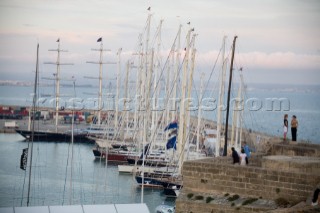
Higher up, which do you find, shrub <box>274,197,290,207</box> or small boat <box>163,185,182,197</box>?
shrub <box>274,197,290,207</box>

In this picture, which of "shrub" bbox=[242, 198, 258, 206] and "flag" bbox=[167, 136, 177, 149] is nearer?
"shrub" bbox=[242, 198, 258, 206]

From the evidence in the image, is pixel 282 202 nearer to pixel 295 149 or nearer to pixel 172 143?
pixel 295 149

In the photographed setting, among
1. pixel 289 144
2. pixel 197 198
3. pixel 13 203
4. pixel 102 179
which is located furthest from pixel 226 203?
pixel 102 179

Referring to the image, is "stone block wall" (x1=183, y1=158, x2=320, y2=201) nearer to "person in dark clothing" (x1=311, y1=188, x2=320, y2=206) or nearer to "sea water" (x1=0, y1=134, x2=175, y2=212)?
"person in dark clothing" (x1=311, y1=188, x2=320, y2=206)

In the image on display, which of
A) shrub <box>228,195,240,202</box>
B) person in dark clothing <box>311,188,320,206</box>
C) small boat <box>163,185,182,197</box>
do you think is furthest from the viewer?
small boat <box>163,185,182,197</box>

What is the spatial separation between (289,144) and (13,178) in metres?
26.3

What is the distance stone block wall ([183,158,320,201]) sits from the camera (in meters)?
14.6

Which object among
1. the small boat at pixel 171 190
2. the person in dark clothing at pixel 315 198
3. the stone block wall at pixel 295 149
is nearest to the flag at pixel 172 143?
the small boat at pixel 171 190

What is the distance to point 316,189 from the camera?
43.6 feet

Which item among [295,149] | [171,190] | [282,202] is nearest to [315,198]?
[282,202]

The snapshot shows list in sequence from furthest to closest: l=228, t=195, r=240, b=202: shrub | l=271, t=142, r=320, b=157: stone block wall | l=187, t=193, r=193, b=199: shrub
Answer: l=271, t=142, r=320, b=157: stone block wall, l=187, t=193, r=193, b=199: shrub, l=228, t=195, r=240, b=202: shrub

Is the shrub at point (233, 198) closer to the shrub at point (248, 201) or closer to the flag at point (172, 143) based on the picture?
the shrub at point (248, 201)

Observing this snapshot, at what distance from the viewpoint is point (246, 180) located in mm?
15414

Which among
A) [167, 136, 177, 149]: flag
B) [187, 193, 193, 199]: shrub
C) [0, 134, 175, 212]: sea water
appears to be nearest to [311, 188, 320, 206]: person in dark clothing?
[187, 193, 193, 199]: shrub
